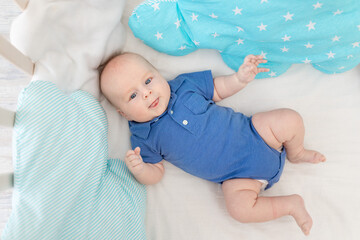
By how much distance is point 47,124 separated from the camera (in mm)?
857

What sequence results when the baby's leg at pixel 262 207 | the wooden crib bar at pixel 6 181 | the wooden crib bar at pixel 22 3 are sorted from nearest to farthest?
the wooden crib bar at pixel 6 181 → the wooden crib bar at pixel 22 3 → the baby's leg at pixel 262 207

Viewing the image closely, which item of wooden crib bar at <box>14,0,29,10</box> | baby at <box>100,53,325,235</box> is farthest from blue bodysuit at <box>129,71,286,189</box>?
wooden crib bar at <box>14,0,29,10</box>

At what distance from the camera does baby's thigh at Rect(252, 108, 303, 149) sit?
3.39ft

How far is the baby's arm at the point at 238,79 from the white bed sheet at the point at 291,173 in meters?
0.06

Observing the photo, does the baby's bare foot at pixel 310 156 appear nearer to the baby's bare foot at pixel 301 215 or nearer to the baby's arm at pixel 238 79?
the baby's bare foot at pixel 301 215

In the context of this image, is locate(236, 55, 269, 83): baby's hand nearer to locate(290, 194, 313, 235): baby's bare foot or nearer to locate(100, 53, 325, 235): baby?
locate(100, 53, 325, 235): baby

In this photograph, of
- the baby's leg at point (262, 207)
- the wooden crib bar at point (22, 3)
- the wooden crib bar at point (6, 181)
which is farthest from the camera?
the baby's leg at point (262, 207)

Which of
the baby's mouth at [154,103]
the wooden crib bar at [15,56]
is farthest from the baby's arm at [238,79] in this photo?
the wooden crib bar at [15,56]

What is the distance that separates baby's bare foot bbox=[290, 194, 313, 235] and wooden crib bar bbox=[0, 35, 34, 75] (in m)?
0.91

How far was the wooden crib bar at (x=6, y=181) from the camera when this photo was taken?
0.75 metres

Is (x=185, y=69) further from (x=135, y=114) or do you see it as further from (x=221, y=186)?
(x=221, y=186)

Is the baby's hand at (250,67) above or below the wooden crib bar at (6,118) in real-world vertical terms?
above

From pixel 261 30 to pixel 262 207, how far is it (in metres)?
0.56

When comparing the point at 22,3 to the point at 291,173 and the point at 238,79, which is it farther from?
the point at 291,173
